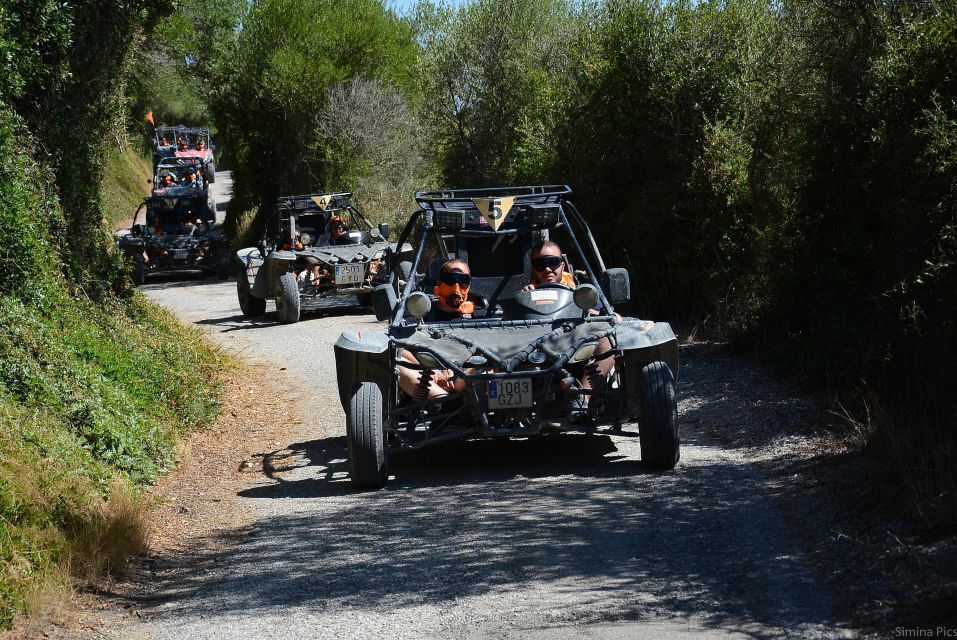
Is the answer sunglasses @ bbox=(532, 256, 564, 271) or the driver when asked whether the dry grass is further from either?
the driver

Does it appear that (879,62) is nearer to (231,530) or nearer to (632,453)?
(632,453)

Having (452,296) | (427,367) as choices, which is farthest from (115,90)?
(427,367)

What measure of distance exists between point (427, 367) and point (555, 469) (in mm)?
1161

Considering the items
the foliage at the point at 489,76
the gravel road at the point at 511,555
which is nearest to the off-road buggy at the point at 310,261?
the foliage at the point at 489,76

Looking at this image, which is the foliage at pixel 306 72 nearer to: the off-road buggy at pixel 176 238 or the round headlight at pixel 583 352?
the off-road buggy at pixel 176 238

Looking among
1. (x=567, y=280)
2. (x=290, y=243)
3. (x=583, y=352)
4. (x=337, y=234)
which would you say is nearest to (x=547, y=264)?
(x=567, y=280)

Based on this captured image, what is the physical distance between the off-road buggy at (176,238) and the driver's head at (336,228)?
7.48 m

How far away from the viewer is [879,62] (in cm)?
939

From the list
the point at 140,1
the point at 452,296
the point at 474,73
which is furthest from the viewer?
the point at 474,73

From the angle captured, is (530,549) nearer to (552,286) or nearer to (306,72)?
(552,286)

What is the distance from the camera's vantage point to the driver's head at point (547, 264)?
943 centimetres

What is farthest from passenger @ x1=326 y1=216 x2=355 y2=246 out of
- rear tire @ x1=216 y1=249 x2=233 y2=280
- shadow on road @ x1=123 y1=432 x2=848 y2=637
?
shadow on road @ x1=123 y1=432 x2=848 y2=637

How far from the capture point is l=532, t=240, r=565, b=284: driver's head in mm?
9430

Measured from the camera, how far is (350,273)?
17.5 m
